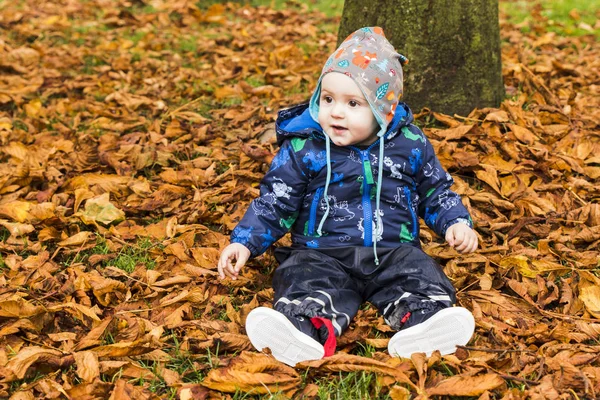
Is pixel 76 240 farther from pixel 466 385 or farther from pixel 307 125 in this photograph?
pixel 466 385

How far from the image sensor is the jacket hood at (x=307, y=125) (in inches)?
121

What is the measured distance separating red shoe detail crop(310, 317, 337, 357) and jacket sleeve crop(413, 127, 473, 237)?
2.38ft

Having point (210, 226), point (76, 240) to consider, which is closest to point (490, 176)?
point (210, 226)

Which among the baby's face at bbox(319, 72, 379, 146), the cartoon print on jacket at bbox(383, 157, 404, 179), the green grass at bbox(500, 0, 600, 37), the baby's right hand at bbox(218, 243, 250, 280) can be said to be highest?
the baby's face at bbox(319, 72, 379, 146)

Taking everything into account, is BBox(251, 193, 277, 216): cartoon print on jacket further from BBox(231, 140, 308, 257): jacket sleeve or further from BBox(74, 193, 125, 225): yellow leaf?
BBox(74, 193, 125, 225): yellow leaf

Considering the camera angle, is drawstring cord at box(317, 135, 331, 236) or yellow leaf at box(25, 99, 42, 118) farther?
yellow leaf at box(25, 99, 42, 118)

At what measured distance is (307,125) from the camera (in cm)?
310

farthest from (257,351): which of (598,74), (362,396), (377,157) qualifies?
(598,74)

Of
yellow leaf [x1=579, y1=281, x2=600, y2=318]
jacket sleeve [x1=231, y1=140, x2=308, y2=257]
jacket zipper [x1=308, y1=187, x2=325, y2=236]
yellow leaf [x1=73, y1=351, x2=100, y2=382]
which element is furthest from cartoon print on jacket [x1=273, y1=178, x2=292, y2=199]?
yellow leaf [x1=579, y1=281, x2=600, y2=318]

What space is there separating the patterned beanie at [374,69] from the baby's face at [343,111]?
33 mm

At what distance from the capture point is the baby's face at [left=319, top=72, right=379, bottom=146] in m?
2.93

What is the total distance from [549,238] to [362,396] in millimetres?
1534

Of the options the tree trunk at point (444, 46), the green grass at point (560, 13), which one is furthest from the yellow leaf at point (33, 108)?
the green grass at point (560, 13)

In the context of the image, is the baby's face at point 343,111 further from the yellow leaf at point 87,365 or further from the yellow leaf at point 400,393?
the yellow leaf at point 87,365
